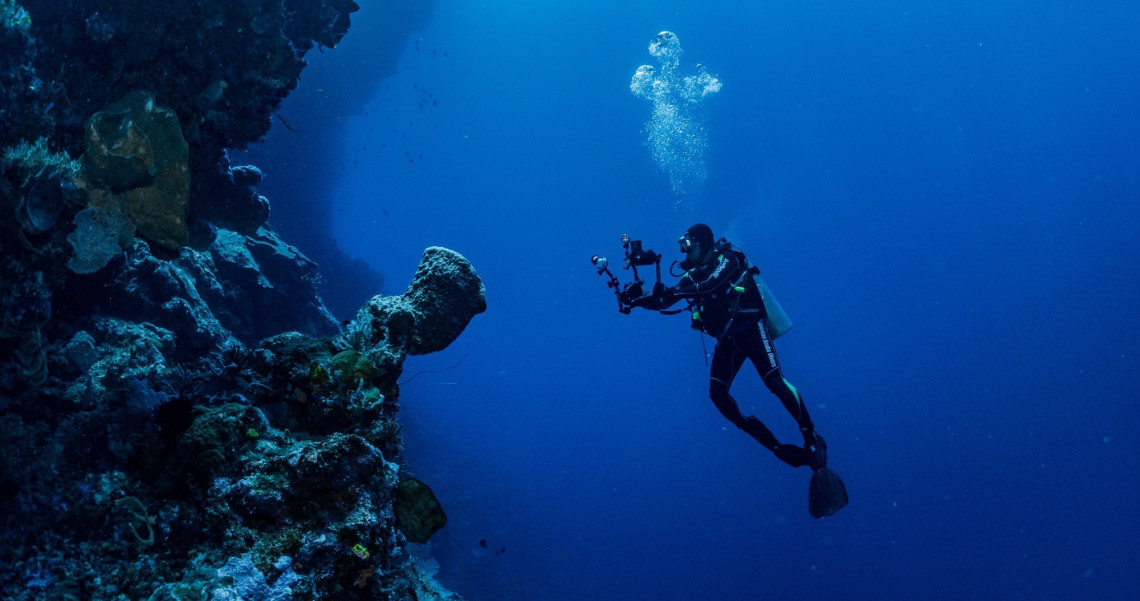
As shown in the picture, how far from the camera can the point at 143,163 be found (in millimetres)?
4266

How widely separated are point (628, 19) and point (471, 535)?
232 feet

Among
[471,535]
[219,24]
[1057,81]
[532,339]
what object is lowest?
[219,24]

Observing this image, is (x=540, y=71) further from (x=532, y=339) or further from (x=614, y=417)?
(x=532, y=339)

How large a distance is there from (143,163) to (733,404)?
25.7 ft

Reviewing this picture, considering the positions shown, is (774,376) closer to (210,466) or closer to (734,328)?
(734,328)

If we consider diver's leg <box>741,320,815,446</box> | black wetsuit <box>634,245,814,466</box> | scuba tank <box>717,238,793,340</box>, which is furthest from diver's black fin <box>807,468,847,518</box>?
scuba tank <box>717,238,793,340</box>

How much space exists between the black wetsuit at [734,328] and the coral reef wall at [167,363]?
3.64 meters

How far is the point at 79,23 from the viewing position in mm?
4410

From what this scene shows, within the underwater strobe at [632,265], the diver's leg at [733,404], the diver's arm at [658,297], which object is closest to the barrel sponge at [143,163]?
the underwater strobe at [632,265]

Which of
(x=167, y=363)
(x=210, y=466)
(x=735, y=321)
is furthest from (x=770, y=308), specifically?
(x=167, y=363)

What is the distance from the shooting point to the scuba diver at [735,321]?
7.93m

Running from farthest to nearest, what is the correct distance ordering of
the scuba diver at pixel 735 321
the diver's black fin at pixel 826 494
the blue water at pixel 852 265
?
1. the blue water at pixel 852 265
2. the diver's black fin at pixel 826 494
3. the scuba diver at pixel 735 321

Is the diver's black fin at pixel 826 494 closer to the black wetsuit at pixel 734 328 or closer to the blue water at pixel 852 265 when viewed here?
the black wetsuit at pixel 734 328

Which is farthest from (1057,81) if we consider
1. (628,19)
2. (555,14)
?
(555,14)
